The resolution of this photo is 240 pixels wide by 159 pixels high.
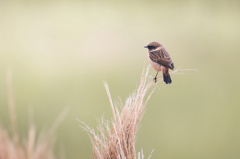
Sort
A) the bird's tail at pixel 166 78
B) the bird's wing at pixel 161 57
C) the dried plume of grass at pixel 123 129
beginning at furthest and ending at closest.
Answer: the bird's wing at pixel 161 57, the bird's tail at pixel 166 78, the dried plume of grass at pixel 123 129

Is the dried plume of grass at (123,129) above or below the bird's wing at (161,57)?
below

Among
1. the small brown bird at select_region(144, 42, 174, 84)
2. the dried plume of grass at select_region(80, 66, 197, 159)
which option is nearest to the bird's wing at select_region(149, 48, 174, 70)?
the small brown bird at select_region(144, 42, 174, 84)

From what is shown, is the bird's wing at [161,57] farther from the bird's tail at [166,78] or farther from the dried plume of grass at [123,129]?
the dried plume of grass at [123,129]

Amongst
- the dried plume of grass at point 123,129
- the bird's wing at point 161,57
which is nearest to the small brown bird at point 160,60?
the bird's wing at point 161,57

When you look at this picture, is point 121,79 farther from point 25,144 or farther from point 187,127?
point 25,144

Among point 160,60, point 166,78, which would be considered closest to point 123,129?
point 166,78

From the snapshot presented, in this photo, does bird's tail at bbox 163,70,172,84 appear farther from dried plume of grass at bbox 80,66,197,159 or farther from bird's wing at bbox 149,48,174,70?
dried plume of grass at bbox 80,66,197,159

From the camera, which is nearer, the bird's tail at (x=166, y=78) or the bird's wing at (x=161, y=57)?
the bird's tail at (x=166, y=78)
